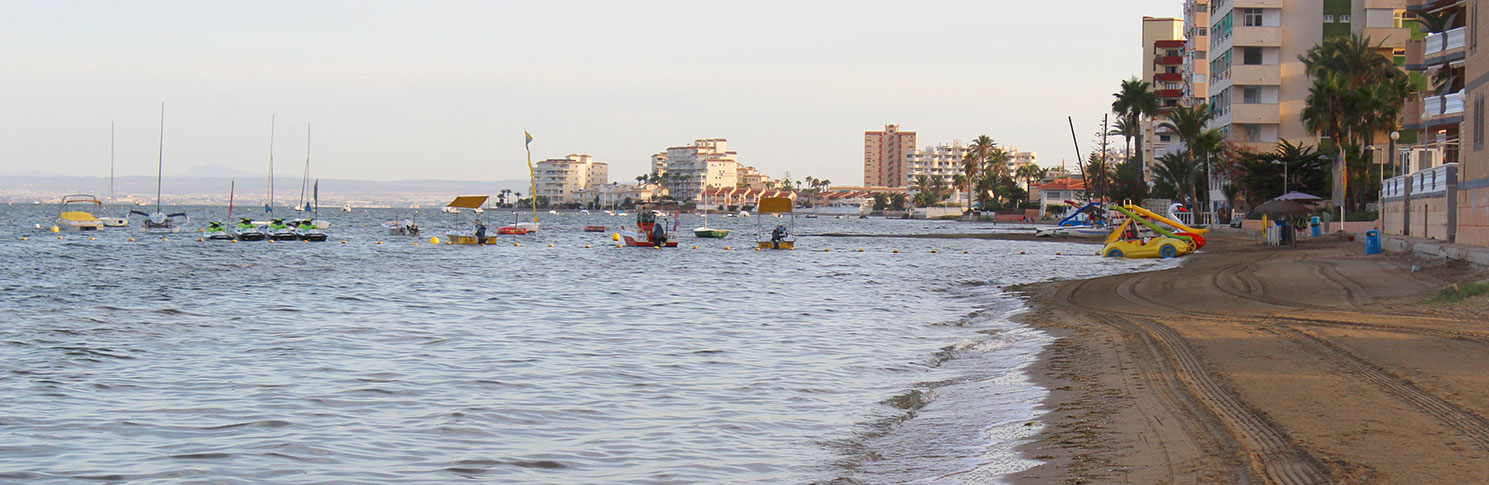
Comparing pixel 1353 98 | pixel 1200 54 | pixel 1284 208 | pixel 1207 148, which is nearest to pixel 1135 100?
pixel 1200 54

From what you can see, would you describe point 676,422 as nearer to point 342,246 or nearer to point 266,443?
point 266,443

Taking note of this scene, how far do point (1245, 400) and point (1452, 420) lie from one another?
182cm

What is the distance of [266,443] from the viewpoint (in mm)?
10469

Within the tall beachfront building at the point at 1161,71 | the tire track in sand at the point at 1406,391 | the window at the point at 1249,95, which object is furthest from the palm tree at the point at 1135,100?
the tire track in sand at the point at 1406,391

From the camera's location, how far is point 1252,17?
83.1m

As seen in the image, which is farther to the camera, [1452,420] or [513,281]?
[513,281]

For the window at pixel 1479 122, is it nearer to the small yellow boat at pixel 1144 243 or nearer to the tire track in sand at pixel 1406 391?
the small yellow boat at pixel 1144 243

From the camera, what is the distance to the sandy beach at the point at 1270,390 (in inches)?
311

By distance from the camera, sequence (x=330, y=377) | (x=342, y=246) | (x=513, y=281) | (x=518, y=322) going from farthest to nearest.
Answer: (x=342, y=246) < (x=513, y=281) < (x=518, y=322) < (x=330, y=377)

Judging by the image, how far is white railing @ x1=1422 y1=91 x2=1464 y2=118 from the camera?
41.0m

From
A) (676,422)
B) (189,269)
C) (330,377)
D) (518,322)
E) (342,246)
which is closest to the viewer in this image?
(676,422)

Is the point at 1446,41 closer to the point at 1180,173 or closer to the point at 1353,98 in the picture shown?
the point at 1353,98

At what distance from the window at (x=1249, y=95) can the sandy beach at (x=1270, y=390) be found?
2568 inches

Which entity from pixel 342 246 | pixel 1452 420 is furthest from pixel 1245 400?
pixel 342 246
